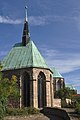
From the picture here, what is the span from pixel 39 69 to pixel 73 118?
68.7ft

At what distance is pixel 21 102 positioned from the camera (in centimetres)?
5200

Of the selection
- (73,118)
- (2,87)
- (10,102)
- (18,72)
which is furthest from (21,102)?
(73,118)

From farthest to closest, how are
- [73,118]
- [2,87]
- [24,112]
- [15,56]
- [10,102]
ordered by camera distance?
[15,56] < [10,102] < [24,112] < [2,87] < [73,118]

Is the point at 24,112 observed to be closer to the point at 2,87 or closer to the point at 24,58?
the point at 2,87

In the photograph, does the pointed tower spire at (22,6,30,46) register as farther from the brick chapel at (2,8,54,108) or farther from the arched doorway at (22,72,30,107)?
the arched doorway at (22,72,30,107)

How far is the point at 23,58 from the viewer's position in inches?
2142

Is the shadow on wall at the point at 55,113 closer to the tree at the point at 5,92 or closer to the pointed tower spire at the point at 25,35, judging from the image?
the tree at the point at 5,92

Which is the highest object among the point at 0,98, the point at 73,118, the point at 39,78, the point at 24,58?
the point at 24,58

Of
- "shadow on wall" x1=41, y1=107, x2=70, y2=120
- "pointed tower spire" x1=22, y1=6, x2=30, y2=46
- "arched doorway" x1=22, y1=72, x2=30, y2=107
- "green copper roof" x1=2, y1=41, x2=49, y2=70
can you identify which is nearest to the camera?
"shadow on wall" x1=41, y1=107, x2=70, y2=120

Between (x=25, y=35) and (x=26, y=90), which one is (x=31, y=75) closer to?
(x=26, y=90)

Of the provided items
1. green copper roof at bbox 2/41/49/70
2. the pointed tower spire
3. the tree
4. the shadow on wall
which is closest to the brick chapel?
green copper roof at bbox 2/41/49/70

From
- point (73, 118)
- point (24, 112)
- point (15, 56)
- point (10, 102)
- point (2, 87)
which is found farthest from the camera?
point (15, 56)

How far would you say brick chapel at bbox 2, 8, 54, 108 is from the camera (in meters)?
51.7

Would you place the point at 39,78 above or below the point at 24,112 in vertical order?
above
